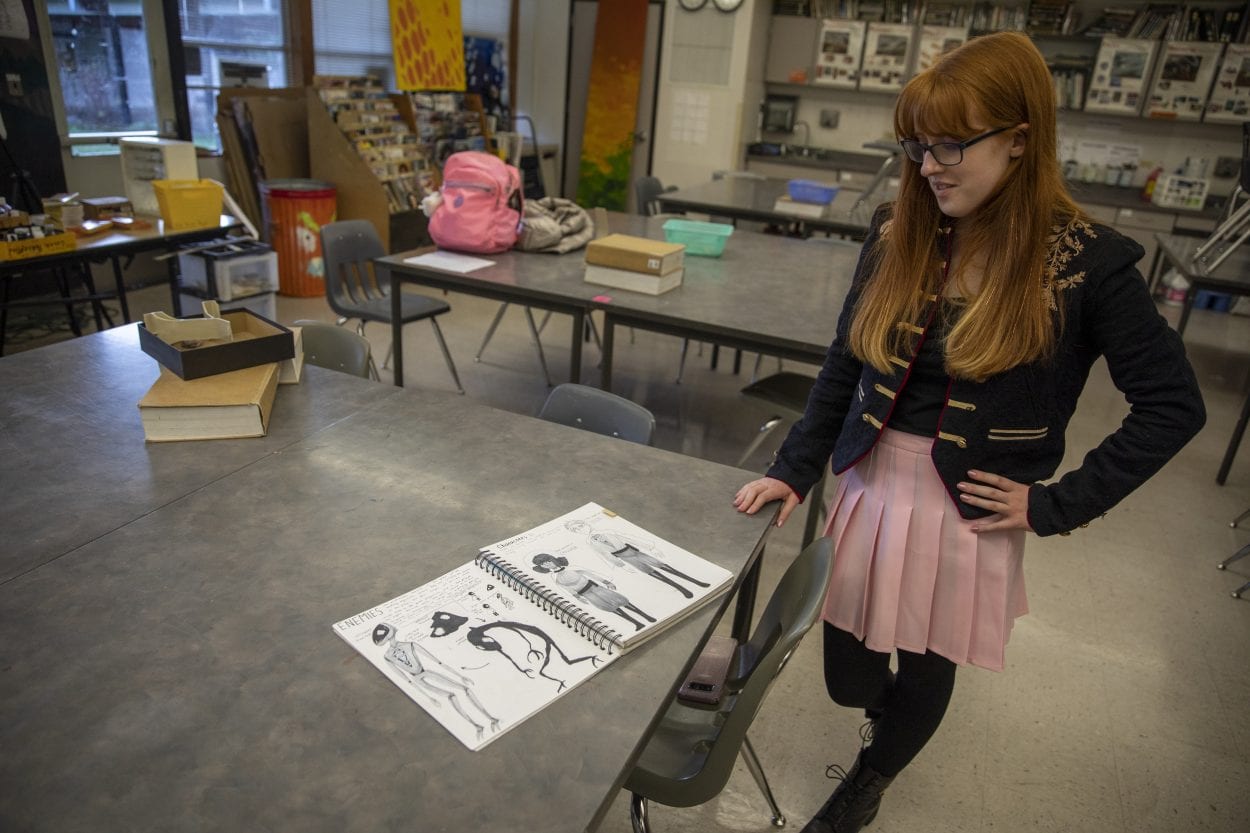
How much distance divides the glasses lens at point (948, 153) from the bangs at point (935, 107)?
2 cm

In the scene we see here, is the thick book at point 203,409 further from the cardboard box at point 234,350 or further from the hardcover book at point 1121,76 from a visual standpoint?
the hardcover book at point 1121,76

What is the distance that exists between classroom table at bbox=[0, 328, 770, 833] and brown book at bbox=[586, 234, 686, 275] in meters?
1.16

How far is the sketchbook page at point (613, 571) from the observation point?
121 cm

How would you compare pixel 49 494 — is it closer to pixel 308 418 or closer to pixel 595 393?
pixel 308 418

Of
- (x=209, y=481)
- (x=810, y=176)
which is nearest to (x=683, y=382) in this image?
(x=209, y=481)

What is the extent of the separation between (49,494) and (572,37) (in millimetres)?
7512

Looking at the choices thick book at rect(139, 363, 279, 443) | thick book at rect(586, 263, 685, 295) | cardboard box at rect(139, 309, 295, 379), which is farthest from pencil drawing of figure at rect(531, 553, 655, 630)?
thick book at rect(586, 263, 685, 295)

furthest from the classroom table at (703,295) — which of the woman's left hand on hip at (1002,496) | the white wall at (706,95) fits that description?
the white wall at (706,95)

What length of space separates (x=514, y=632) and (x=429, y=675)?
135 millimetres

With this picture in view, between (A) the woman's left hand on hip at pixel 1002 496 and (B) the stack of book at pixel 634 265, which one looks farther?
(B) the stack of book at pixel 634 265

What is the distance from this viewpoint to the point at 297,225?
5.26 meters

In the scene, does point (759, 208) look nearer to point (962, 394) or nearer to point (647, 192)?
point (647, 192)

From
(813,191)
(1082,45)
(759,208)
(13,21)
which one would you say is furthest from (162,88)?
(1082,45)

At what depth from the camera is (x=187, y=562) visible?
1.31 meters
